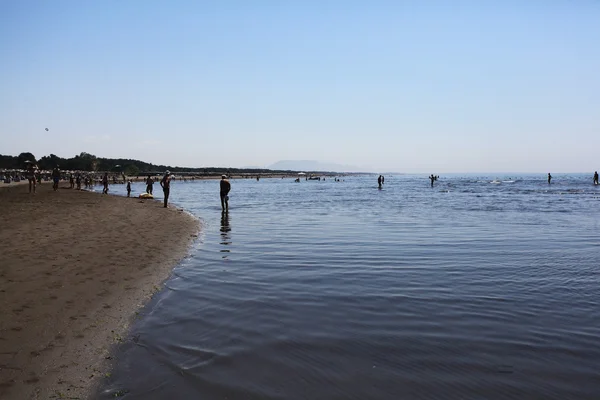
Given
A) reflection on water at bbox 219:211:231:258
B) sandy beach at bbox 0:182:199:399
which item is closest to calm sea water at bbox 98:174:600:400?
sandy beach at bbox 0:182:199:399

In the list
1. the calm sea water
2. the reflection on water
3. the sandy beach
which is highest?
the sandy beach

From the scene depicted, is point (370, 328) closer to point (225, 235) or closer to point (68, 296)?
point (68, 296)

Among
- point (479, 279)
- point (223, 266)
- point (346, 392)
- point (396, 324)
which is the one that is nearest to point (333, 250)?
point (223, 266)

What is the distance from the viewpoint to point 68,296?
6.96m

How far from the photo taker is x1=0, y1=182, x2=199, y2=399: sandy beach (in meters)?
4.43

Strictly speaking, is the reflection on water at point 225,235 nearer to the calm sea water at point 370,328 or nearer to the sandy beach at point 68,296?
the calm sea water at point 370,328

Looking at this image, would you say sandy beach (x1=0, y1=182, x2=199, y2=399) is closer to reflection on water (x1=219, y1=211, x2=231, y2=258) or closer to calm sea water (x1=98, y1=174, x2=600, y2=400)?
calm sea water (x1=98, y1=174, x2=600, y2=400)

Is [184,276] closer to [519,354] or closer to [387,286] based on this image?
[387,286]

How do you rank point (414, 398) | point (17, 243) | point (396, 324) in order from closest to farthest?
Result: point (414, 398) → point (396, 324) → point (17, 243)

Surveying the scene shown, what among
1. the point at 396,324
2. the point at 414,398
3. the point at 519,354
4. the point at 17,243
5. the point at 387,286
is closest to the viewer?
the point at 414,398

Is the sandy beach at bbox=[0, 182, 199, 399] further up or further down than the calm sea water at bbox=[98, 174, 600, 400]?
further up

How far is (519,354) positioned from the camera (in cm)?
500

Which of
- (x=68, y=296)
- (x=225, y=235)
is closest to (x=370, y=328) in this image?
(x=68, y=296)

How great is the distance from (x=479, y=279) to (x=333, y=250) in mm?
4518
